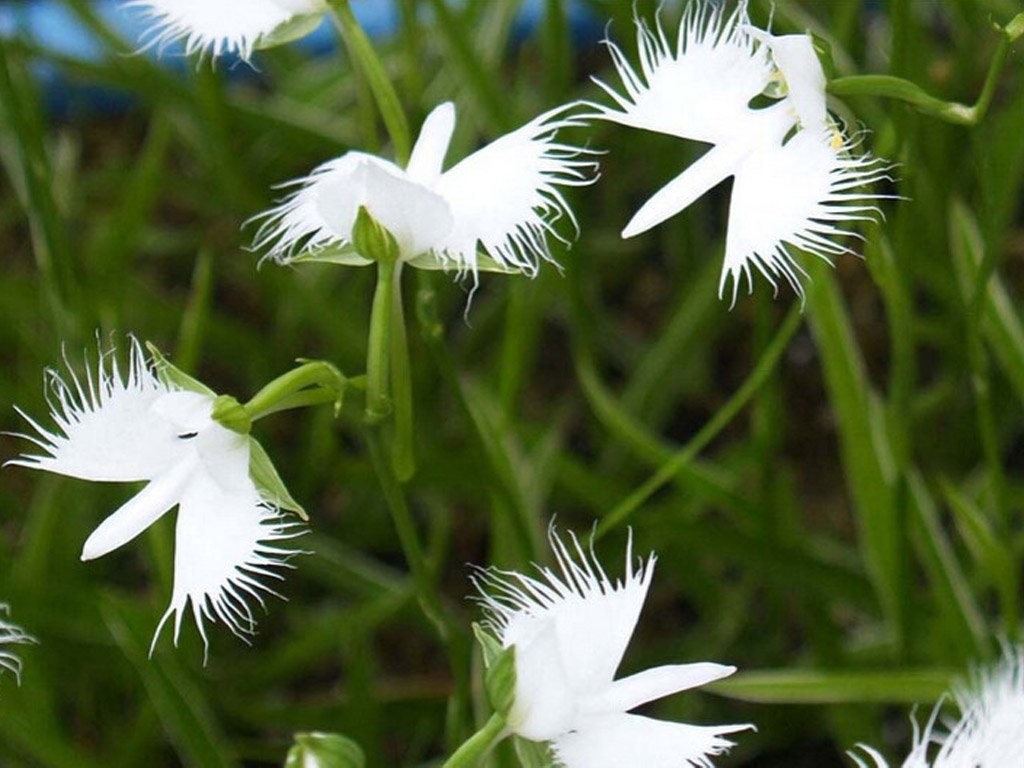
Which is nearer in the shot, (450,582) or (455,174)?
(455,174)

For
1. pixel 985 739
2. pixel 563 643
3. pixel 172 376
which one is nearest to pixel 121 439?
pixel 172 376

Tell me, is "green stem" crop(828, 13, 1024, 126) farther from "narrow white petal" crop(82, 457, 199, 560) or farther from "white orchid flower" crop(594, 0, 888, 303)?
"narrow white petal" crop(82, 457, 199, 560)

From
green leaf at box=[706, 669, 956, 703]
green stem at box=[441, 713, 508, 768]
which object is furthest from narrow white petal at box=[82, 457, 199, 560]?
green leaf at box=[706, 669, 956, 703]

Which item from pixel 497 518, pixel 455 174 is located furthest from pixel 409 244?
pixel 497 518

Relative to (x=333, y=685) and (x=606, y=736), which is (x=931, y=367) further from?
(x=606, y=736)

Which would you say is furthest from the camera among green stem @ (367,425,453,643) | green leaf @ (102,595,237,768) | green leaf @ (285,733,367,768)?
green leaf @ (102,595,237,768)

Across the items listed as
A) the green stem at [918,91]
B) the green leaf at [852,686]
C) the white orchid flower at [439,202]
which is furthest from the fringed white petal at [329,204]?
the green leaf at [852,686]
